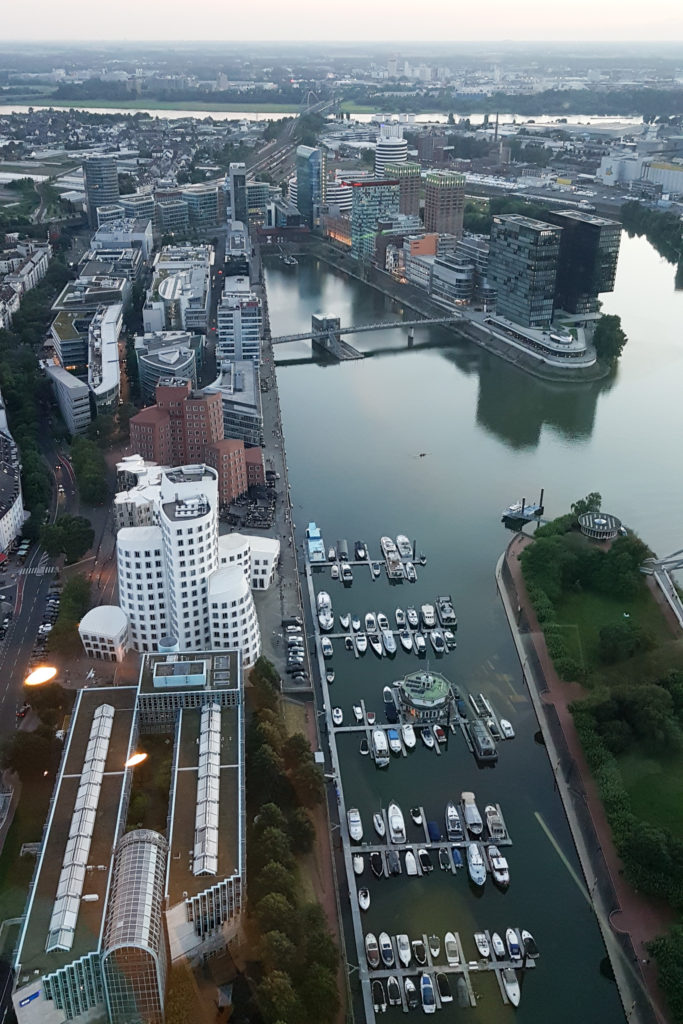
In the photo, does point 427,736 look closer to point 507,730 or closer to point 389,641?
point 507,730

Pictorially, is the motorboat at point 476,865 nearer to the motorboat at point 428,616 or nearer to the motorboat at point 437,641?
the motorboat at point 437,641

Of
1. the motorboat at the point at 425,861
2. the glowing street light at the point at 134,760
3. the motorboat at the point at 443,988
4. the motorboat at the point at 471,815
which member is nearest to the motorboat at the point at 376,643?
the motorboat at the point at 471,815

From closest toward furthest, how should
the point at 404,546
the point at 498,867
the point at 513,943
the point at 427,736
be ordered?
the point at 513,943
the point at 498,867
the point at 427,736
the point at 404,546

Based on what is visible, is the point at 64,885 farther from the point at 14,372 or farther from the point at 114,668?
the point at 14,372

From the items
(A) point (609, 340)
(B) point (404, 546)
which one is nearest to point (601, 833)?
(B) point (404, 546)

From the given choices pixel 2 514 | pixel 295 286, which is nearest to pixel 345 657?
pixel 2 514

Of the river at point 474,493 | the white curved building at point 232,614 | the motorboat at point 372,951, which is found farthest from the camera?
the white curved building at point 232,614
